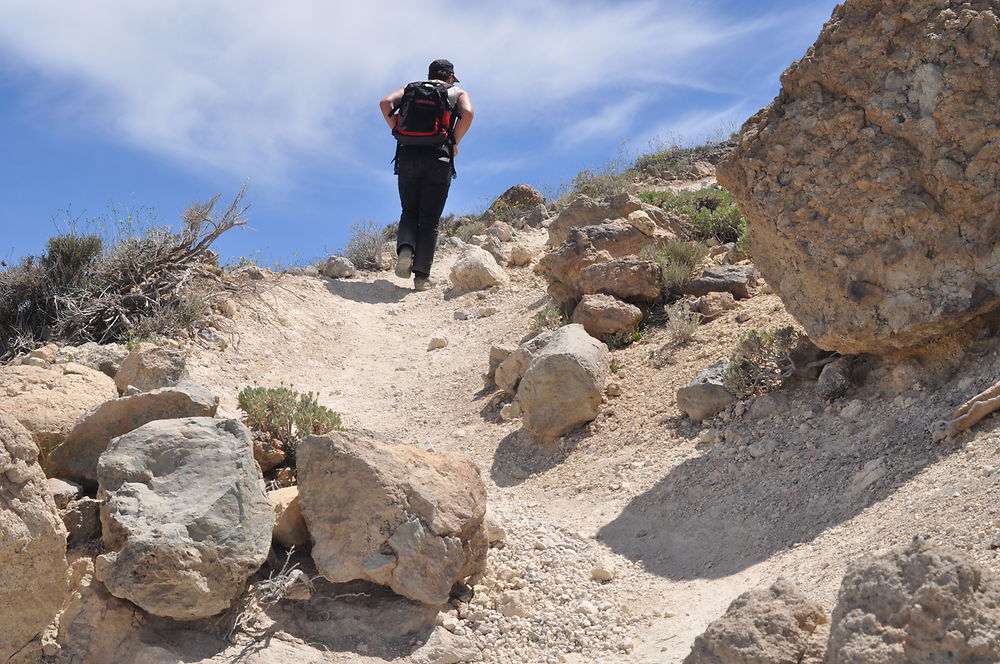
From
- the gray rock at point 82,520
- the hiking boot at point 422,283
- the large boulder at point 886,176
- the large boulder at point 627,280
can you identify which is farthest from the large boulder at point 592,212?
the gray rock at point 82,520

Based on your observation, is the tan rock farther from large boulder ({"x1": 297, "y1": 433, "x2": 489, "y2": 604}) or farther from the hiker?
the hiker

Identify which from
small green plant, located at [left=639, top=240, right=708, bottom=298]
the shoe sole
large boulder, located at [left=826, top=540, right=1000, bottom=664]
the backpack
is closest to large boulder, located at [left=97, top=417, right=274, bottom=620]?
large boulder, located at [left=826, top=540, right=1000, bottom=664]

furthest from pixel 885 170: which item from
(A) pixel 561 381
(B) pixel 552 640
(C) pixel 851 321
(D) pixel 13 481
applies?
(D) pixel 13 481

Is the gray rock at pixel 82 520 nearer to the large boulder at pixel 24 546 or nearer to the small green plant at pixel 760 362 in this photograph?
the large boulder at pixel 24 546

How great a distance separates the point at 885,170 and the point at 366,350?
5991 millimetres

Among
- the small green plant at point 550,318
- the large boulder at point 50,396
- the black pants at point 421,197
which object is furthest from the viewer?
the black pants at point 421,197

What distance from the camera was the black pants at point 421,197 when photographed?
10.2m

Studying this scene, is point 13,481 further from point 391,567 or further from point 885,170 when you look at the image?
point 885,170

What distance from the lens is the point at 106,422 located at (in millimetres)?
4824

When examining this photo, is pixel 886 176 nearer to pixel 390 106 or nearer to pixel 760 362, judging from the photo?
pixel 760 362

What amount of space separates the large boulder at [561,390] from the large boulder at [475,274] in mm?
4514

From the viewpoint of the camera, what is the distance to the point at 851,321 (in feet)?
18.1

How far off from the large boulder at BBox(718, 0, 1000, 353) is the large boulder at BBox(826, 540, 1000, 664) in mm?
2666

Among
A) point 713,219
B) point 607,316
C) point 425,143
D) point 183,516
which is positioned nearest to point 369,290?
point 425,143
